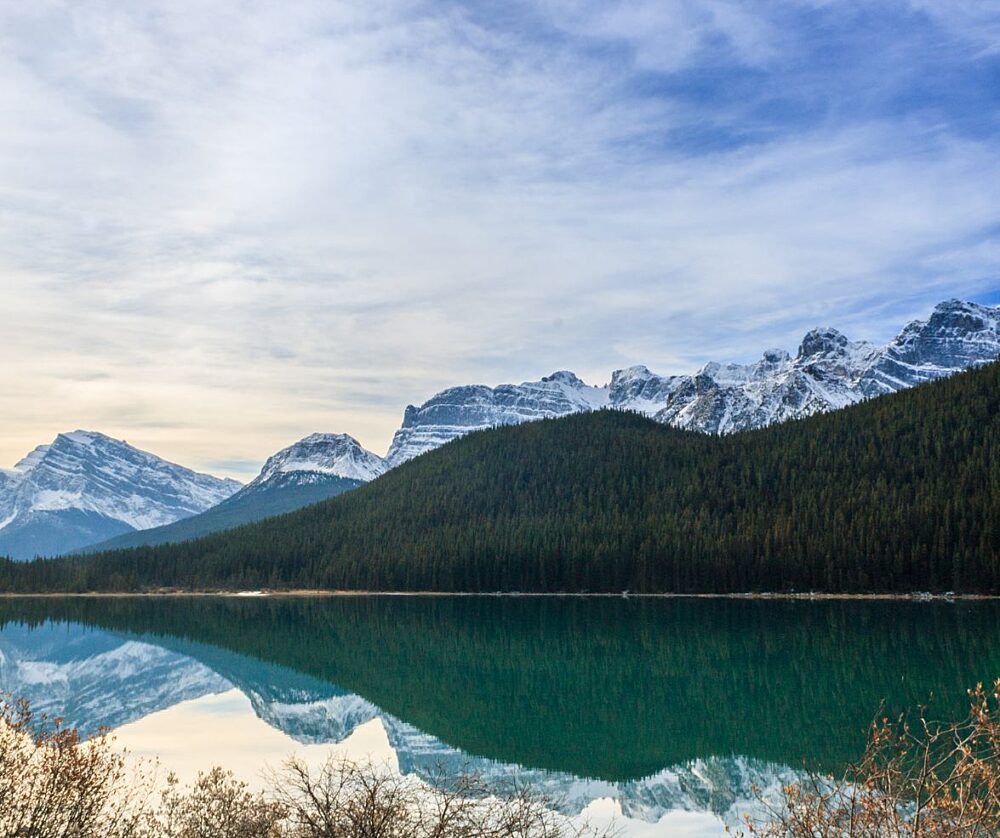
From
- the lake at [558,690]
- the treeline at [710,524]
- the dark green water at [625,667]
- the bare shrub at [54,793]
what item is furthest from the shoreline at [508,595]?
the bare shrub at [54,793]

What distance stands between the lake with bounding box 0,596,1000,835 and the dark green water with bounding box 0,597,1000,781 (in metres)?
0.22

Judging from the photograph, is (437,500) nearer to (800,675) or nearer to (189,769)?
(800,675)

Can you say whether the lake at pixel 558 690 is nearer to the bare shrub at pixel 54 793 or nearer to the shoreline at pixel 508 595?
the shoreline at pixel 508 595

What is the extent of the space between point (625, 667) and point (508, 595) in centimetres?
8814

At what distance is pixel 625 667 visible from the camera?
5981 cm

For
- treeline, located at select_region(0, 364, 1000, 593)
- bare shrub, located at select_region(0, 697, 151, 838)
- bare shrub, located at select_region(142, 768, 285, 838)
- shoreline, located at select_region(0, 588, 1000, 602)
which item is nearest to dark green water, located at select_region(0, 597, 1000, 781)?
shoreline, located at select_region(0, 588, 1000, 602)

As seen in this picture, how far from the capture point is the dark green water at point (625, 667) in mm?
37875

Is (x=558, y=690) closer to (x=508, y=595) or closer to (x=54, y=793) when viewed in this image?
(x=54, y=793)

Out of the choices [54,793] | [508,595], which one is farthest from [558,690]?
[508,595]

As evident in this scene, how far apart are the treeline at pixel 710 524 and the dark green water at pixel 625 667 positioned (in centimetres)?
1027

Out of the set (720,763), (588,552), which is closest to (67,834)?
(720,763)

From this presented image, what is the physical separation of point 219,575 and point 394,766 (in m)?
167

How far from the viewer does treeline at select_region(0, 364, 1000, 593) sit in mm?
113375

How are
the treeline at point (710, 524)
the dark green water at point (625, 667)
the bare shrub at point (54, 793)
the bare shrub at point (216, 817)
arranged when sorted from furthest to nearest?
1. the treeline at point (710, 524)
2. the dark green water at point (625, 667)
3. the bare shrub at point (216, 817)
4. the bare shrub at point (54, 793)
